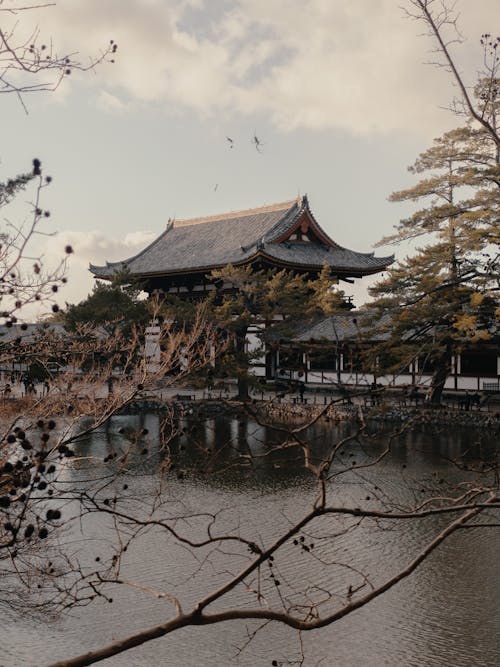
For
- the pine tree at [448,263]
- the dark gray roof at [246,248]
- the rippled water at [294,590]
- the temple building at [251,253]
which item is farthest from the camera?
the dark gray roof at [246,248]

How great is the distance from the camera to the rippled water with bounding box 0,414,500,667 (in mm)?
8516

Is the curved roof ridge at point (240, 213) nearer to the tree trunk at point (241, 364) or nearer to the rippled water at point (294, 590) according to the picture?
the tree trunk at point (241, 364)

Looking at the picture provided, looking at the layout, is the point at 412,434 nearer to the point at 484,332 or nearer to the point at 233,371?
the point at 484,332

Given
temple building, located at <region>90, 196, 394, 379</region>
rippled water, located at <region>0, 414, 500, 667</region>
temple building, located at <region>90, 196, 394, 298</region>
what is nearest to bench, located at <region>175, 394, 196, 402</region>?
temple building, located at <region>90, 196, 394, 379</region>

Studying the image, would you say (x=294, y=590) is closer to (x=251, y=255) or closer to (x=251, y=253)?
(x=251, y=255)

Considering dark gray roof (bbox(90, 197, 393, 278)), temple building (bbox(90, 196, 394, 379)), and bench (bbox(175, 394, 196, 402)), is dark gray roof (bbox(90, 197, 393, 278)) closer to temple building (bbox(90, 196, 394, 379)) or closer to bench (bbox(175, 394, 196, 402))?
temple building (bbox(90, 196, 394, 379))

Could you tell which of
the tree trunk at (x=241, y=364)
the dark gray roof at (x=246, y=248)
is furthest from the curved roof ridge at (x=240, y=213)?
the tree trunk at (x=241, y=364)

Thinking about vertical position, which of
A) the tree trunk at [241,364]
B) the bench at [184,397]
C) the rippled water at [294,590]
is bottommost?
the rippled water at [294,590]

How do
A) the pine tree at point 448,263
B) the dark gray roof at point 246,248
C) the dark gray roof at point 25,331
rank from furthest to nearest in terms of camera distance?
the dark gray roof at point 246,248, the pine tree at point 448,263, the dark gray roof at point 25,331

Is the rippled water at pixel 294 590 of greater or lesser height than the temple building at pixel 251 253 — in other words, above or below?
below

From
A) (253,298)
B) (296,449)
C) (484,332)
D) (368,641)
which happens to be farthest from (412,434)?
(368,641)

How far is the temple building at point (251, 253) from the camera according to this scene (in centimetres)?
3575

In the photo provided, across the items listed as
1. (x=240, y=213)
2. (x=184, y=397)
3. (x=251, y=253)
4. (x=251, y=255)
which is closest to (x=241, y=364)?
(x=184, y=397)

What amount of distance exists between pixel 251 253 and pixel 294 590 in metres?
25.8
